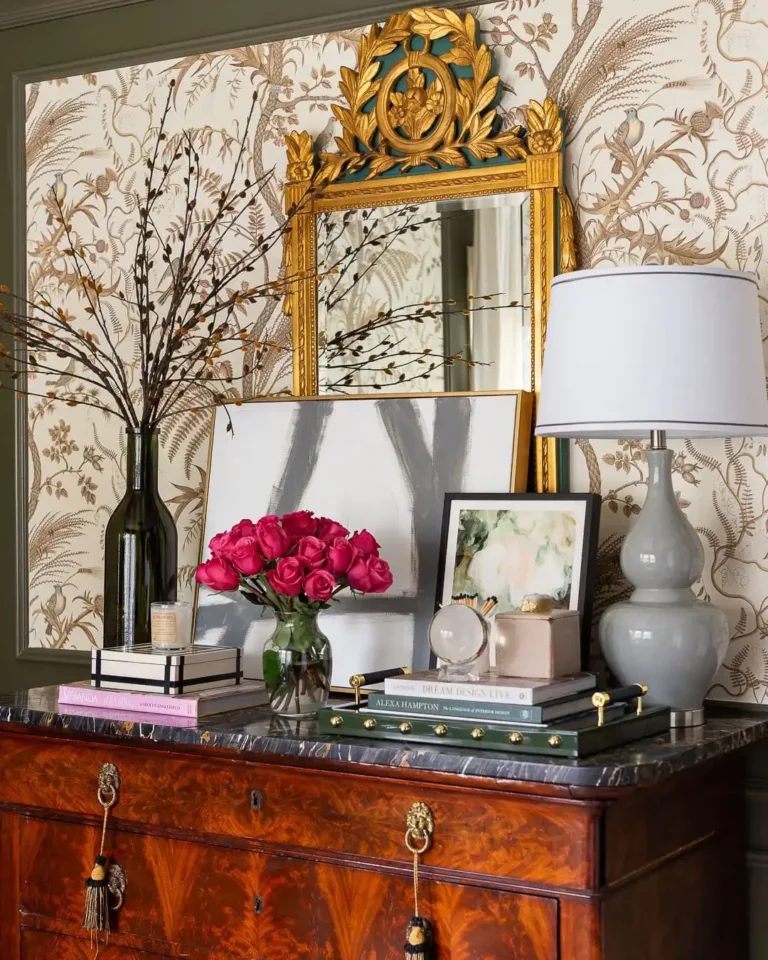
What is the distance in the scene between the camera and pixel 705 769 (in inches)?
81.4

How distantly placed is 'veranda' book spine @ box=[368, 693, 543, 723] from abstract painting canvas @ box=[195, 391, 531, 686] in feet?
1.42

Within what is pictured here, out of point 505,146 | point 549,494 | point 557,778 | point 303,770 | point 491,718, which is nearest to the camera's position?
point 557,778

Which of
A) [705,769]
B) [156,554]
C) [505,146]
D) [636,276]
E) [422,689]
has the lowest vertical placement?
[705,769]

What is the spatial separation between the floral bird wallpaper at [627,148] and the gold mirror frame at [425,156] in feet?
0.18

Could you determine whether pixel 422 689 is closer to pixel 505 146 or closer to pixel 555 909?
pixel 555 909

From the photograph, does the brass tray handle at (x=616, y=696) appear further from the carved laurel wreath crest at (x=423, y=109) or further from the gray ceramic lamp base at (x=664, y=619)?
the carved laurel wreath crest at (x=423, y=109)

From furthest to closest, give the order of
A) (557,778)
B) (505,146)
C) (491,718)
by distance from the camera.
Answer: (505,146)
(491,718)
(557,778)

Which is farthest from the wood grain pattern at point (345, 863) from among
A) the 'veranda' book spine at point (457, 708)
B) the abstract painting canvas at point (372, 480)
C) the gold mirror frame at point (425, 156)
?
the gold mirror frame at point (425, 156)

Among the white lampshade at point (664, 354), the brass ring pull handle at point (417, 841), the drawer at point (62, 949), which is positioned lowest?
the drawer at point (62, 949)

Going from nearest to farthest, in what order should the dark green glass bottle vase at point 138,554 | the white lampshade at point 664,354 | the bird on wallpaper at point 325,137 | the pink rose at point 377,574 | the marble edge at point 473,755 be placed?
the marble edge at point 473,755 → the white lampshade at point 664,354 → the pink rose at point 377,574 → the dark green glass bottle vase at point 138,554 → the bird on wallpaper at point 325,137

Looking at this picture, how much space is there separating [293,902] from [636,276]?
1097 millimetres

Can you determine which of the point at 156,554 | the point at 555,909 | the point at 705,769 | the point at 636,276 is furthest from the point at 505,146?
the point at 555,909

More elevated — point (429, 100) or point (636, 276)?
point (429, 100)

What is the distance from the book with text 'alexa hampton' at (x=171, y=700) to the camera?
2154mm
